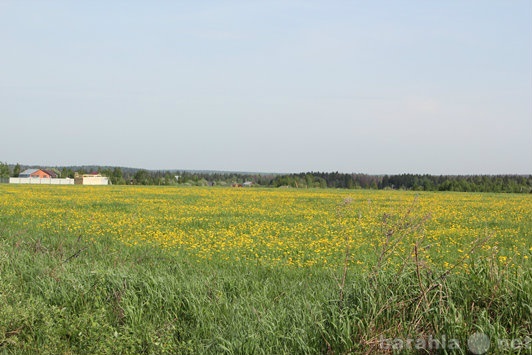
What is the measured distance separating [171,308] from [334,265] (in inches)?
181

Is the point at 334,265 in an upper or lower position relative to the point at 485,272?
lower

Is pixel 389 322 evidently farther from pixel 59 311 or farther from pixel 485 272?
pixel 59 311

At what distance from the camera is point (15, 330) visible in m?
5.98

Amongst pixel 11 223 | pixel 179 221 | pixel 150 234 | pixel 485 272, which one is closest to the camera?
pixel 485 272

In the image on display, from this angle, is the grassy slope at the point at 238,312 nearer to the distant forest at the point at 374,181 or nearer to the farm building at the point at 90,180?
the distant forest at the point at 374,181

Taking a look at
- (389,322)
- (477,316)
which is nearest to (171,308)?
(389,322)

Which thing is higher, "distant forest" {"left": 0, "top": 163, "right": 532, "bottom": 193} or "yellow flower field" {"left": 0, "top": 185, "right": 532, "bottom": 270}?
"distant forest" {"left": 0, "top": 163, "right": 532, "bottom": 193}

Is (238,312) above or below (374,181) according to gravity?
below

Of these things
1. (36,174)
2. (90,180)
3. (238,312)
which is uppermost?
(36,174)

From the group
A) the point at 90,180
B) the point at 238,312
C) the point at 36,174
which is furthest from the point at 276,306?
the point at 36,174

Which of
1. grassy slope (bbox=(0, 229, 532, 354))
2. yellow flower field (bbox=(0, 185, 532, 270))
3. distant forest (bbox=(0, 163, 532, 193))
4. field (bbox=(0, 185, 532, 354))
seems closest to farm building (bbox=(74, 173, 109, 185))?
distant forest (bbox=(0, 163, 532, 193))

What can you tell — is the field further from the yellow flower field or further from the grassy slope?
the yellow flower field

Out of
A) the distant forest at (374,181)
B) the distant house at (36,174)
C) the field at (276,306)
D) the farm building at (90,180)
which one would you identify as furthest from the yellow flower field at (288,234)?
the distant house at (36,174)

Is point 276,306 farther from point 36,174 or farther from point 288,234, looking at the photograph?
point 36,174
